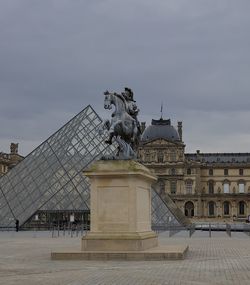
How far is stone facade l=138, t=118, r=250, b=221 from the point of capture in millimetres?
111375

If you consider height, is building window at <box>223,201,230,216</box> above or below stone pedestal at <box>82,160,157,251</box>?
above

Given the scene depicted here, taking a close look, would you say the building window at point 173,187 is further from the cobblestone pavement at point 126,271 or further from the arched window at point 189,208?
the cobblestone pavement at point 126,271

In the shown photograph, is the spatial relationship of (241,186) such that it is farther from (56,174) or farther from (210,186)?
(56,174)

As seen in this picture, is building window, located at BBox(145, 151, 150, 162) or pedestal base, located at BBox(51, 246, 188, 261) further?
building window, located at BBox(145, 151, 150, 162)

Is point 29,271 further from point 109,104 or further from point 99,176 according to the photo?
point 109,104

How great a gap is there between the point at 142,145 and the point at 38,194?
234 feet

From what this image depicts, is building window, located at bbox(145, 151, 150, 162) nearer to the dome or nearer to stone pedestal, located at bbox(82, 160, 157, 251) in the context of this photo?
the dome

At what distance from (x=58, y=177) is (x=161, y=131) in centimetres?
7447

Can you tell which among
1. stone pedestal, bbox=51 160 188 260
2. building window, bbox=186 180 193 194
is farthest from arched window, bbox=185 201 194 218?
stone pedestal, bbox=51 160 188 260

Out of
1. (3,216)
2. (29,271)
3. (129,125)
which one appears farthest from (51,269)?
(3,216)

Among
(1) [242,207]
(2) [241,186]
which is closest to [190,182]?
(2) [241,186]

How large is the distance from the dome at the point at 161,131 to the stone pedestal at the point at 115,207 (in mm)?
97495

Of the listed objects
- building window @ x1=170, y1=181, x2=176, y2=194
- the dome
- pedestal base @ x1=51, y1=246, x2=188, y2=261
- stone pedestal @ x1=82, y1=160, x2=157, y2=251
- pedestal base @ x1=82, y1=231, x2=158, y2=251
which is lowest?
pedestal base @ x1=51, y1=246, x2=188, y2=261

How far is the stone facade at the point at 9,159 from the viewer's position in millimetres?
98688
